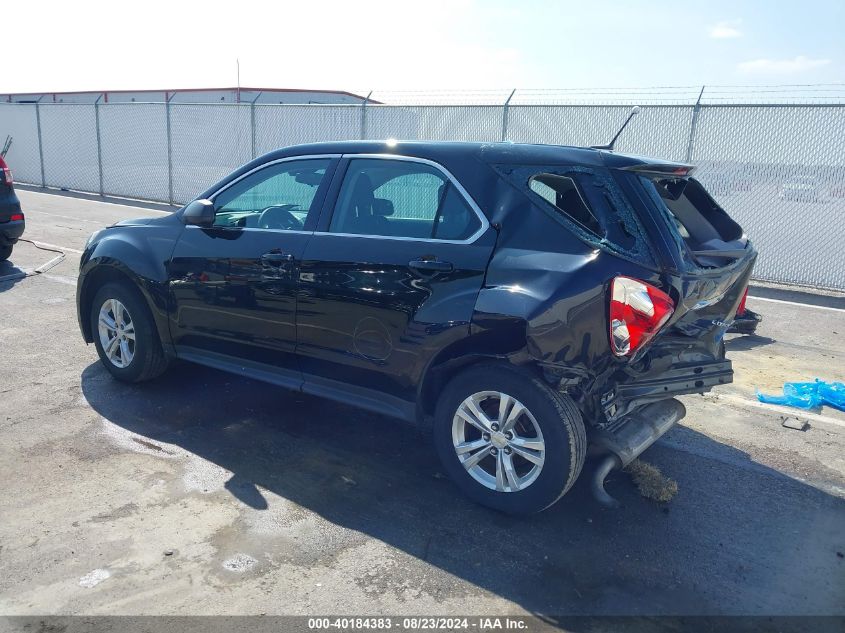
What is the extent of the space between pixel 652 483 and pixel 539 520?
0.76 metres

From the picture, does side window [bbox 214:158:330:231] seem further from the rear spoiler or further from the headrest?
the rear spoiler

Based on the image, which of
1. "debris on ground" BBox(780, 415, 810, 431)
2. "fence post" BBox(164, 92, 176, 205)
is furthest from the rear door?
"fence post" BBox(164, 92, 176, 205)

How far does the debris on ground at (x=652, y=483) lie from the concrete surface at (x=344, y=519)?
0.18 feet

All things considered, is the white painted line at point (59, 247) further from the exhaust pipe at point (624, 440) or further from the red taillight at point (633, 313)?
the red taillight at point (633, 313)

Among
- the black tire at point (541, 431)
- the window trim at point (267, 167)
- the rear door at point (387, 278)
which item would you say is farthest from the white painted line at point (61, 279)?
the black tire at point (541, 431)

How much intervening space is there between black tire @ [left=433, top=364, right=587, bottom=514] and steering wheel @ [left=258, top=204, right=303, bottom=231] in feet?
4.92

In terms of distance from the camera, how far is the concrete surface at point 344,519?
10.2 ft

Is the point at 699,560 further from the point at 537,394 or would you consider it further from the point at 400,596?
the point at 400,596

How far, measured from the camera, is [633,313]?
3.39m

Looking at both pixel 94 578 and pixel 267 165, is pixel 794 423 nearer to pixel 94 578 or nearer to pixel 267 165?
pixel 267 165

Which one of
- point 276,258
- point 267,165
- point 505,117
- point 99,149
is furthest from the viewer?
point 99,149

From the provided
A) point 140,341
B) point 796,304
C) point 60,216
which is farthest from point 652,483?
point 60,216

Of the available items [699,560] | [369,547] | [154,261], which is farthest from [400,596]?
[154,261]

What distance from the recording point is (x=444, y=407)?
3891mm
